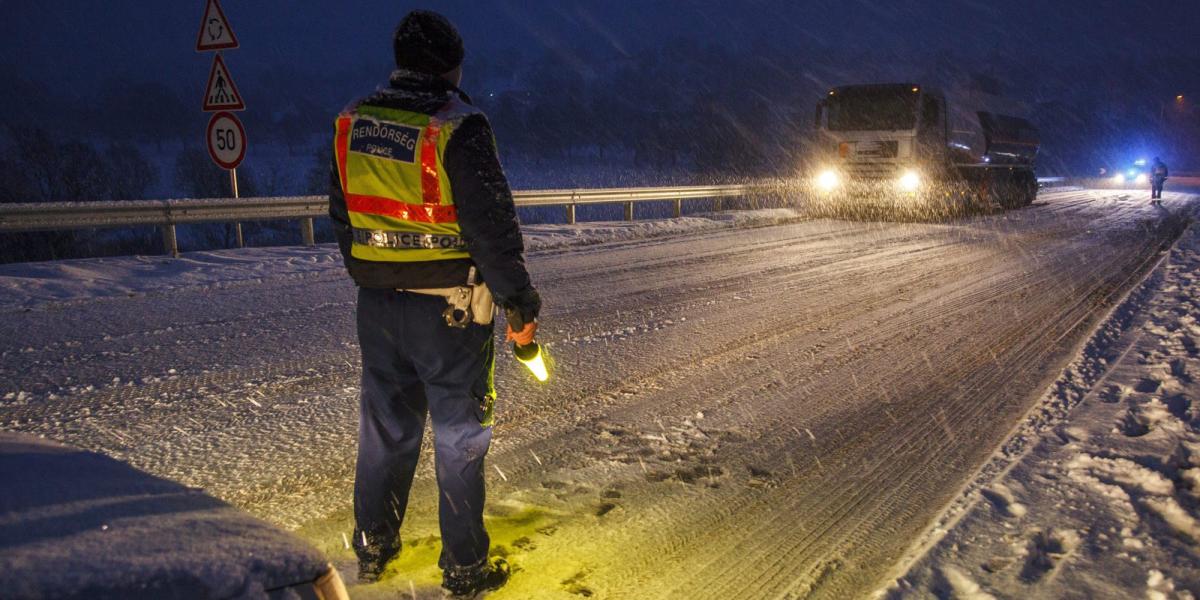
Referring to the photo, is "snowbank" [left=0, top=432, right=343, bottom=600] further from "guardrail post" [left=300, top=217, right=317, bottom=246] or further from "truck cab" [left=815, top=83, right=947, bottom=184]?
"truck cab" [left=815, top=83, right=947, bottom=184]

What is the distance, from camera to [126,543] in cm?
143

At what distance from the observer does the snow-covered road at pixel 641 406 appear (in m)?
3.21

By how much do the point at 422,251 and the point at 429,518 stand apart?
4.69 ft

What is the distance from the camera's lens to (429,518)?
342 cm

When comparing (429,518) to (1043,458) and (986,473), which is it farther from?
(1043,458)

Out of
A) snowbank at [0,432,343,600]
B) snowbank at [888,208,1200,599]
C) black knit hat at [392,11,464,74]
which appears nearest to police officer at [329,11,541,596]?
black knit hat at [392,11,464,74]

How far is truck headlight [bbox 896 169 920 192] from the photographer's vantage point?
18375 mm

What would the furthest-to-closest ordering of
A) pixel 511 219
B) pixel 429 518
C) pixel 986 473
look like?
1. pixel 986 473
2. pixel 429 518
3. pixel 511 219

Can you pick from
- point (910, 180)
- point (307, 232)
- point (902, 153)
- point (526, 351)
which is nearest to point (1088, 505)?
point (526, 351)

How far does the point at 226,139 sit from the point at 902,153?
14.8 metres

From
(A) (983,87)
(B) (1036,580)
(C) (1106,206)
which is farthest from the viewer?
(A) (983,87)

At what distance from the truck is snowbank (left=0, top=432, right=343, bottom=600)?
18.9m

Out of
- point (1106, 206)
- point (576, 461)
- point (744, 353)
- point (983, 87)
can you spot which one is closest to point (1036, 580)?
point (576, 461)

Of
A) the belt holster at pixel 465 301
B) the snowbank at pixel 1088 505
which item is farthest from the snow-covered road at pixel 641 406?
the belt holster at pixel 465 301
